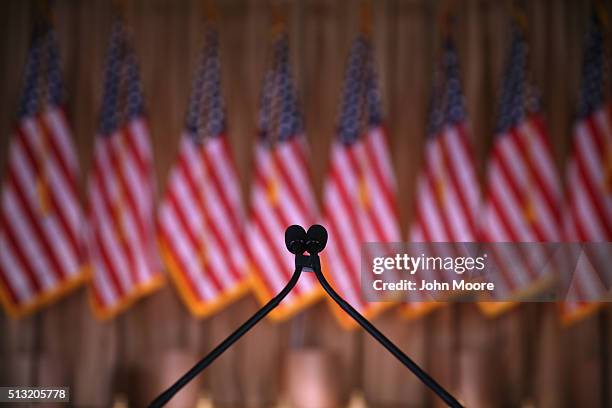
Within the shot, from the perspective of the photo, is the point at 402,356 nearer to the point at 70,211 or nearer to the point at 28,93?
the point at 70,211

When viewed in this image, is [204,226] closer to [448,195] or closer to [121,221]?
[121,221]

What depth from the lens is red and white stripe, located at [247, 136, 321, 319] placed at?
165 inches

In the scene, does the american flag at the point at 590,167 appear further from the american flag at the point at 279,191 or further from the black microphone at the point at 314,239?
the black microphone at the point at 314,239

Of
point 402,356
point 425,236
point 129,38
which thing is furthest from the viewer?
point 129,38

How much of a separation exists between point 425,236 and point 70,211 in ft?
7.62

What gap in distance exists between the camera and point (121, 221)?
431cm

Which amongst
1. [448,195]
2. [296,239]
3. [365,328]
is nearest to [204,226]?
[448,195]

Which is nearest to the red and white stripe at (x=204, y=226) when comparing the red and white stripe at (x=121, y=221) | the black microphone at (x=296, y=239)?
the red and white stripe at (x=121, y=221)

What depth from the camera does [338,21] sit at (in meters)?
4.45

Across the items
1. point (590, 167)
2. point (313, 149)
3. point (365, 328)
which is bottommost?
point (365, 328)

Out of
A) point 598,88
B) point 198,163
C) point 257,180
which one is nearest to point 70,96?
point 198,163

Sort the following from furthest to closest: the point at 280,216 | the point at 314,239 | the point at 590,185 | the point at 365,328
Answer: the point at 280,216
the point at 590,185
the point at 314,239
the point at 365,328

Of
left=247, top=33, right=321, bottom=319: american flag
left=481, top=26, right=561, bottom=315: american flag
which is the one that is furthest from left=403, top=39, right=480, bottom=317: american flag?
left=247, top=33, right=321, bottom=319: american flag

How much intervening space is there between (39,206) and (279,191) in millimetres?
1583
